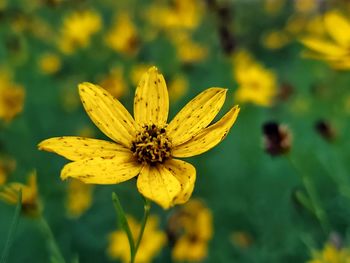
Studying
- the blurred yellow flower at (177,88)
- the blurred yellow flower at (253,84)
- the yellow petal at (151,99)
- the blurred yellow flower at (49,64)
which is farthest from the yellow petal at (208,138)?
the blurred yellow flower at (49,64)

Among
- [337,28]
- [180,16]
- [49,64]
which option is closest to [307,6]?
[180,16]

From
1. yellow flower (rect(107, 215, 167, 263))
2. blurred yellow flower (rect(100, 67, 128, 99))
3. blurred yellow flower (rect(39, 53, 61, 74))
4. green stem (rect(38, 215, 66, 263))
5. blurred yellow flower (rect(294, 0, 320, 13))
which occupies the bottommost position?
yellow flower (rect(107, 215, 167, 263))

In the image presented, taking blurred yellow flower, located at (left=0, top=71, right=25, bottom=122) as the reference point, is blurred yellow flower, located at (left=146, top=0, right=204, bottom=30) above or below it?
above

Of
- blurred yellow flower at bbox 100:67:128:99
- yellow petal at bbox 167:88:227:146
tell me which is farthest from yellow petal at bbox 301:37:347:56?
blurred yellow flower at bbox 100:67:128:99

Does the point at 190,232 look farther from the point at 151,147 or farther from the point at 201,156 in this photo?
the point at 151,147

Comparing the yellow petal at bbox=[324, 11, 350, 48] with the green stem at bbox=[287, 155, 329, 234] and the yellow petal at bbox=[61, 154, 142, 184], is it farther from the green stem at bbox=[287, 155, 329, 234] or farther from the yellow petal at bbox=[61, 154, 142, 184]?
the yellow petal at bbox=[61, 154, 142, 184]

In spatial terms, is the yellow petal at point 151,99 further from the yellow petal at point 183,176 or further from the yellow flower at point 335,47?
the yellow flower at point 335,47

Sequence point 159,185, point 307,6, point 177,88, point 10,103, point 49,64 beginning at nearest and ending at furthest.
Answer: point 159,185, point 10,103, point 177,88, point 49,64, point 307,6
